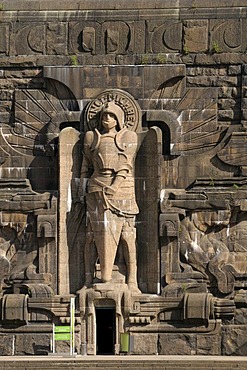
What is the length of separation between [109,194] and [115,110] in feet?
7.48

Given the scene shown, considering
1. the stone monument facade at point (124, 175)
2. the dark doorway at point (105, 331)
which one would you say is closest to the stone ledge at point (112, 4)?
the stone monument facade at point (124, 175)

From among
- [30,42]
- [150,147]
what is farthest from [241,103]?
[30,42]

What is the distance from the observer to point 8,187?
52.5 meters

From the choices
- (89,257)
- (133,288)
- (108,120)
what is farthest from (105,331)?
(108,120)

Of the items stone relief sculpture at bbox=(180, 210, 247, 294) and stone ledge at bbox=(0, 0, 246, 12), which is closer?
stone relief sculpture at bbox=(180, 210, 247, 294)

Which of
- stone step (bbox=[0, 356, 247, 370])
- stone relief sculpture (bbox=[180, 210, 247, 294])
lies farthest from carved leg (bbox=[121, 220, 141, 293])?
stone step (bbox=[0, 356, 247, 370])

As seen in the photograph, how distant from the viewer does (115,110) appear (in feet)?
171

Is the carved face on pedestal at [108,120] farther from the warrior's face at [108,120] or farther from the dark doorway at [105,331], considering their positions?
the dark doorway at [105,331]

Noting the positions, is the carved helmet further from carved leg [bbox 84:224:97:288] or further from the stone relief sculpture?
the stone relief sculpture

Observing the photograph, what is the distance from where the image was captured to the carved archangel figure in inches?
2030

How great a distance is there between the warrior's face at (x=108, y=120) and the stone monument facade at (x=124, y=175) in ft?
0.13

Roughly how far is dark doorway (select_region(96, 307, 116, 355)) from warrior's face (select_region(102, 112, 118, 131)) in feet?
16.1

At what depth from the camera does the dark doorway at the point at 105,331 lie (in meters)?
51.9

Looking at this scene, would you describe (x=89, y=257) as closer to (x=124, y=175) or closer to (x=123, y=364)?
(x=124, y=175)
